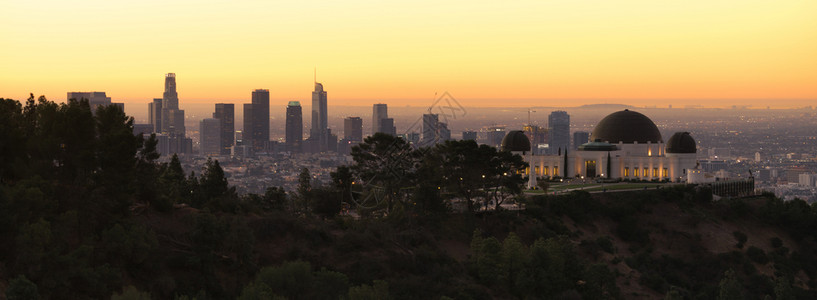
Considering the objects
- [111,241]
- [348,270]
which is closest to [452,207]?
[348,270]

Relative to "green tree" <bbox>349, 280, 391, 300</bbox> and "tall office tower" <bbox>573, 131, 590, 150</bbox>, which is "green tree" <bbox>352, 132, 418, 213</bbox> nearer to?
"green tree" <bbox>349, 280, 391, 300</bbox>

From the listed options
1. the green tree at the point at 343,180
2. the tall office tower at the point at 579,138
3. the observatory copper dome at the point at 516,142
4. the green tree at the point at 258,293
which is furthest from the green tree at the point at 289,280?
the tall office tower at the point at 579,138

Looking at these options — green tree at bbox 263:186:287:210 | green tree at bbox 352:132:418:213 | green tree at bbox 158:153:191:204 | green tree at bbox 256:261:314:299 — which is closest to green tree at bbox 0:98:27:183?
green tree at bbox 158:153:191:204

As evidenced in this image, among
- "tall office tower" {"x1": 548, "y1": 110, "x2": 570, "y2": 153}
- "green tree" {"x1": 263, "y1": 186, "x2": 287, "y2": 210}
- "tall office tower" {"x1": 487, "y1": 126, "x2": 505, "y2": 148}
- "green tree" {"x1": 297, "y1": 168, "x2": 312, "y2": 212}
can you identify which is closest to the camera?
"green tree" {"x1": 263, "y1": 186, "x2": 287, "y2": 210}

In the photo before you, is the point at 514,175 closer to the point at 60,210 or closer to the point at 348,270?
the point at 348,270

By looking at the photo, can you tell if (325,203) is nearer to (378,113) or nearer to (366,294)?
(366,294)
